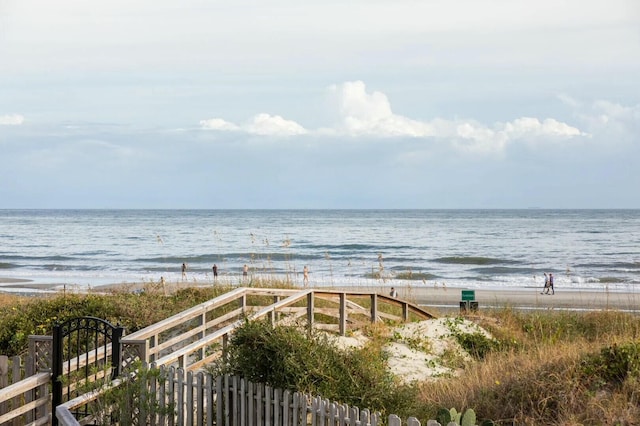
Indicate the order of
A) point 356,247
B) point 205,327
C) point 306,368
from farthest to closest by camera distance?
1. point 356,247
2. point 205,327
3. point 306,368

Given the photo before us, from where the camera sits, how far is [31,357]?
8.81m

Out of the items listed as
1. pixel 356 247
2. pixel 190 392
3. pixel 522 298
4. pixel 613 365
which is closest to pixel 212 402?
pixel 190 392

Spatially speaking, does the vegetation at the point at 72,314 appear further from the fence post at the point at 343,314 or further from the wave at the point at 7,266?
the wave at the point at 7,266

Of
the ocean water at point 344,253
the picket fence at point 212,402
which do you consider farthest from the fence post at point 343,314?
the ocean water at point 344,253

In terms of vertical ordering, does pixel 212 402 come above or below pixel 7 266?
above

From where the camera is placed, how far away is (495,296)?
93.9ft

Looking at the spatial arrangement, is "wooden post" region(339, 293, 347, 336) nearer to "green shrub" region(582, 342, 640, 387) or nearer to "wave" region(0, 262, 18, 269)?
"green shrub" region(582, 342, 640, 387)

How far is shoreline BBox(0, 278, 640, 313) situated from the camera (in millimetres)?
26953

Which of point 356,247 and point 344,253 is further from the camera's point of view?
point 356,247

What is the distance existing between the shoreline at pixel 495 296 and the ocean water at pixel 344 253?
109 centimetres

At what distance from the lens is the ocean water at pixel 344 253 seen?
4138 cm

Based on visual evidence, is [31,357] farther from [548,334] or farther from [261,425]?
[548,334]

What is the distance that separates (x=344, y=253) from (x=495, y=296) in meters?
29.3

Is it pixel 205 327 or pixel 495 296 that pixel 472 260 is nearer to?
pixel 495 296
